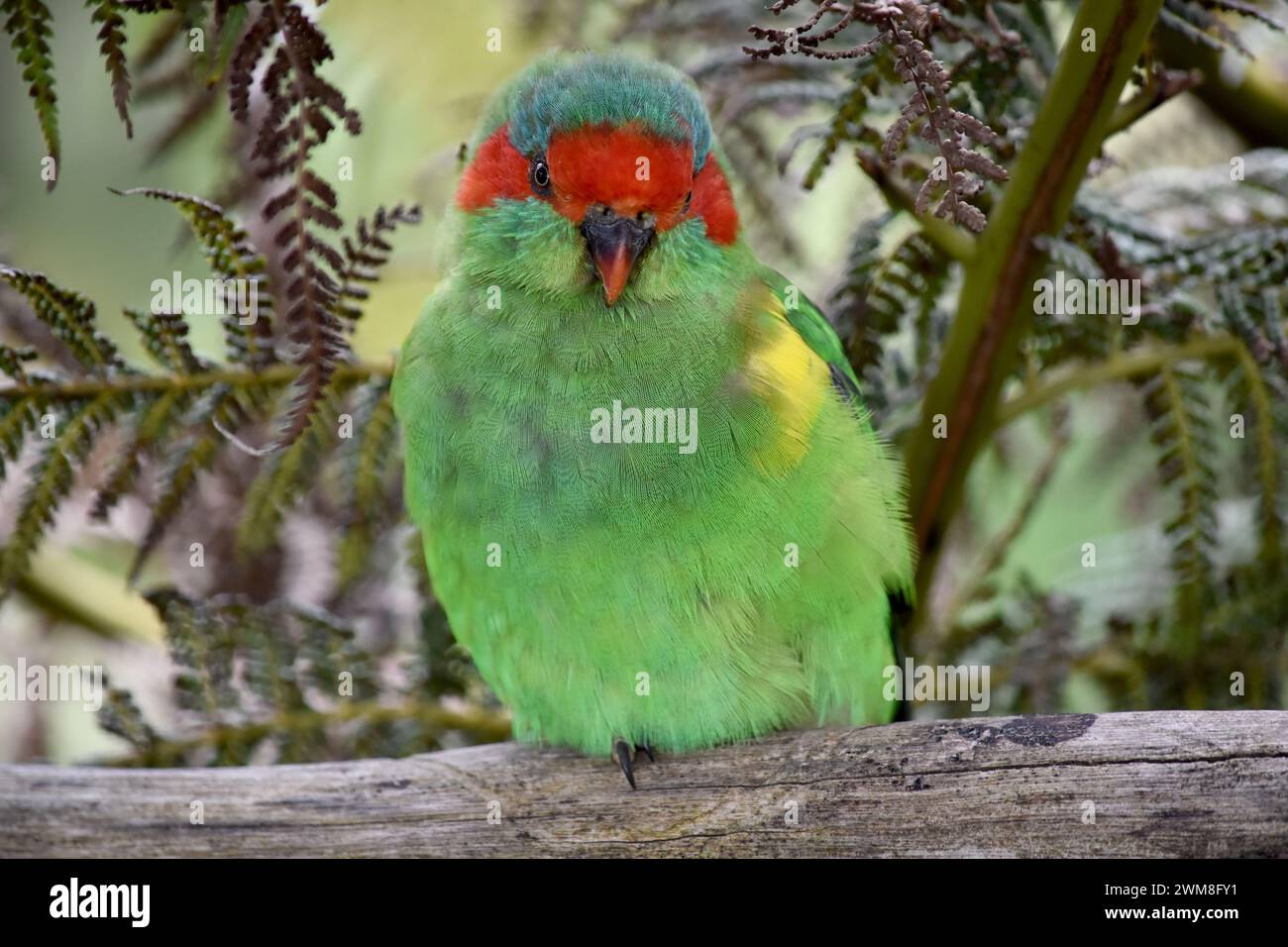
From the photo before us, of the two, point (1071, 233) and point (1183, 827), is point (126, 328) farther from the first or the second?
point (1183, 827)

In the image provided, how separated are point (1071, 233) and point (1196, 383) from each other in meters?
0.52

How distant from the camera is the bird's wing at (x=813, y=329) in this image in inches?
95.7

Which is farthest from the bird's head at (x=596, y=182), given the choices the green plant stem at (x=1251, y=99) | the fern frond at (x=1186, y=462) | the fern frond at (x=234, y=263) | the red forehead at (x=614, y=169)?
the green plant stem at (x=1251, y=99)

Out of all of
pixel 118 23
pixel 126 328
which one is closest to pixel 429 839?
pixel 118 23

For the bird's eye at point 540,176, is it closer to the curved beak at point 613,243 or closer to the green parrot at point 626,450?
the green parrot at point 626,450

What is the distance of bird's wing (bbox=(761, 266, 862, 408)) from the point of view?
7.98 feet

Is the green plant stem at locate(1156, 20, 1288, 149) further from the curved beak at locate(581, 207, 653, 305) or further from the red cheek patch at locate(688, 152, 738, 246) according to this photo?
the curved beak at locate(581, 207, 653, 305)

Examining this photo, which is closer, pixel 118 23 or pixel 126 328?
pixel 118 23

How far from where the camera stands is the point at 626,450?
215cm

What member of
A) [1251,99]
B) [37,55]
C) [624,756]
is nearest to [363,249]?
[37,55]

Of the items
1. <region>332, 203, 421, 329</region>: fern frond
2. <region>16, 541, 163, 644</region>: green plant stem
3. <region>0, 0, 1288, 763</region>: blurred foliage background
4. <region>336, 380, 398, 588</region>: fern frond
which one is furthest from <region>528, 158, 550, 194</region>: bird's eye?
<region>16, 541, 163, 644</region>: green plant stem

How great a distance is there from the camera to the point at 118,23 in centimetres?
186

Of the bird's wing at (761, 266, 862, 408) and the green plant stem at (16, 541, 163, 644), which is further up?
the bird's wing at (761, 266, 862, 408)

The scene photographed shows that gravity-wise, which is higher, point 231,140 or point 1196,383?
point 231,140
